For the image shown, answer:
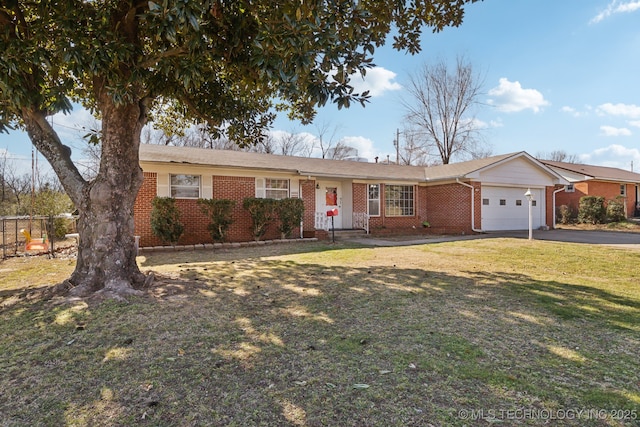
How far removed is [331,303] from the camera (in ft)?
15.4

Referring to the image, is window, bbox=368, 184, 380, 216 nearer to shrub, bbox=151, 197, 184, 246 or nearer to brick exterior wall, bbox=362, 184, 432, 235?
brick exterior wall, bbox=362, 184, 432, 235

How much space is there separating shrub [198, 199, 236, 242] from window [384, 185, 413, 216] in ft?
26.4

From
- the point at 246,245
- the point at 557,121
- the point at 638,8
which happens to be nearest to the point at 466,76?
the point at 557,121

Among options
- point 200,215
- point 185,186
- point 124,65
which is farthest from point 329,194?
point 124,65

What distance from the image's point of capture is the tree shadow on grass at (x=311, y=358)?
2268 millimetres

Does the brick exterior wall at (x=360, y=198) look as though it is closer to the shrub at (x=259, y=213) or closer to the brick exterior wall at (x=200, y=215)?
the brick exterior wall at (x=200, y=215)

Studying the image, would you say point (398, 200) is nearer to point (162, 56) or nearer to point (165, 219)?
point (165, 219)

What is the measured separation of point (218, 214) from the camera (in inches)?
455

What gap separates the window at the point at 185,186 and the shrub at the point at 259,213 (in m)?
1.77

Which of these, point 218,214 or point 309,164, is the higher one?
point 309,164

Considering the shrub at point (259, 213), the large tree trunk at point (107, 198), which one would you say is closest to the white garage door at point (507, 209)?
the shrub at point (259, 213)

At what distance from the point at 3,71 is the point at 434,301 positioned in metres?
6.45

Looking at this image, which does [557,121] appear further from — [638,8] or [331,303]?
[331,303]

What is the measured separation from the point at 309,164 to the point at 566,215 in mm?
16618
